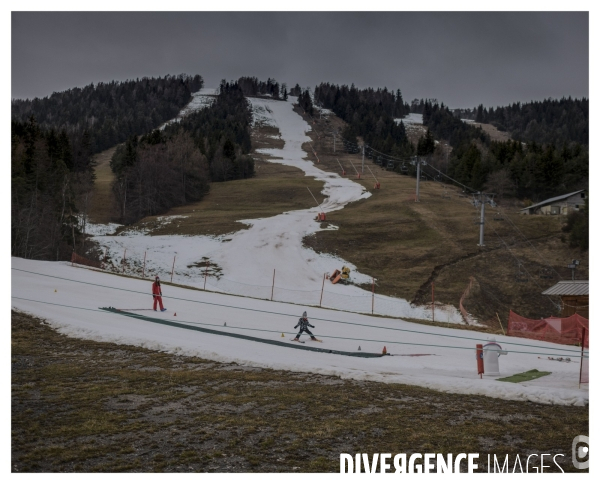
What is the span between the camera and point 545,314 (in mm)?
45219

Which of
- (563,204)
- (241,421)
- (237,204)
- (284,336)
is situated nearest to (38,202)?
(284,336)

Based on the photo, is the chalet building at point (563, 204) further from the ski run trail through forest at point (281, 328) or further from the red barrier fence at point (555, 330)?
the red barrier fence at point (555, 330)

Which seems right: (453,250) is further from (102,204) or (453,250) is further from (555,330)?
(102,204)

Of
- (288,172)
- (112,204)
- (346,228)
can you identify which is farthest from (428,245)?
(288,172)

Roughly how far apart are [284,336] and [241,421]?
39.9ft

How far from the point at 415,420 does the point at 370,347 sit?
10.8 m

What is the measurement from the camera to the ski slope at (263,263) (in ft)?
140

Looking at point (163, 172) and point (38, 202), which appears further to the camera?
point (163, 172)

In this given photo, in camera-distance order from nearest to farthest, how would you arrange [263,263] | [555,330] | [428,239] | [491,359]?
[491,359], [555,330], [263,263], [428,239]

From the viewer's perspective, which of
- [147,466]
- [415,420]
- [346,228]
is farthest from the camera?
[346,228]

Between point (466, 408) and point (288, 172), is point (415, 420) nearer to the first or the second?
point (466, 408)

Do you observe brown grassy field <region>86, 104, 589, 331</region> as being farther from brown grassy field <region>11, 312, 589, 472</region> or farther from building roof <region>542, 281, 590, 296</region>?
brown grassy field <region>11, 312, 589, 472</region>

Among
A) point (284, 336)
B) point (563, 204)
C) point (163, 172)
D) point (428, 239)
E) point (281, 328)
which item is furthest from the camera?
point (163, 172)

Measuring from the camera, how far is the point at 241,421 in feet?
36.2
